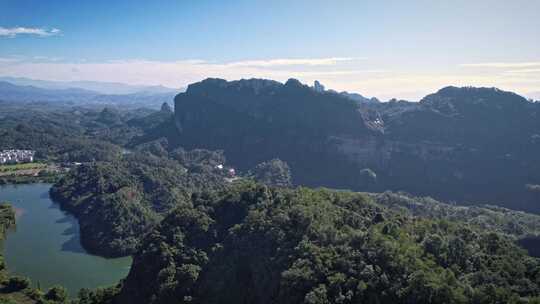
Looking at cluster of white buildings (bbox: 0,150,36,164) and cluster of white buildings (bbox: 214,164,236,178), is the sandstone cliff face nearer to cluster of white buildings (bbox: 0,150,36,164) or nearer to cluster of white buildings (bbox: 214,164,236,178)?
cluster of white buildings (bbox: 214,164,236,178)

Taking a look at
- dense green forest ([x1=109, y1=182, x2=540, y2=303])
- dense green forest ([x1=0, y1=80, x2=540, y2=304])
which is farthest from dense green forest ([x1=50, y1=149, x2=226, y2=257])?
dense green forest ([x1=109, y1=182, x2=540, y2=303])

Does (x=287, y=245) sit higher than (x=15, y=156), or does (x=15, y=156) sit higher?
(x=287, y=245)

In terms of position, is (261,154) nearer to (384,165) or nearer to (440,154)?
(384,165)

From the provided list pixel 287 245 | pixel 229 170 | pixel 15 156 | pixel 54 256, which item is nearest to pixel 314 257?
pixel 287 245

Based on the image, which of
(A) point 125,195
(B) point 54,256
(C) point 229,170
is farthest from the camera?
(C) point 229,170

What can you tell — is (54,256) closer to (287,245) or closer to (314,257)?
(287,245)

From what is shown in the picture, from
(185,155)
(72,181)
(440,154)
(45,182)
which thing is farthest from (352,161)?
(45,182)

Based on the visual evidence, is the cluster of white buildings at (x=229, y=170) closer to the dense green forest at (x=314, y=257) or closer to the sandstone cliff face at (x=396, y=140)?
the sandstone cliff face at (x=396, y=140)
